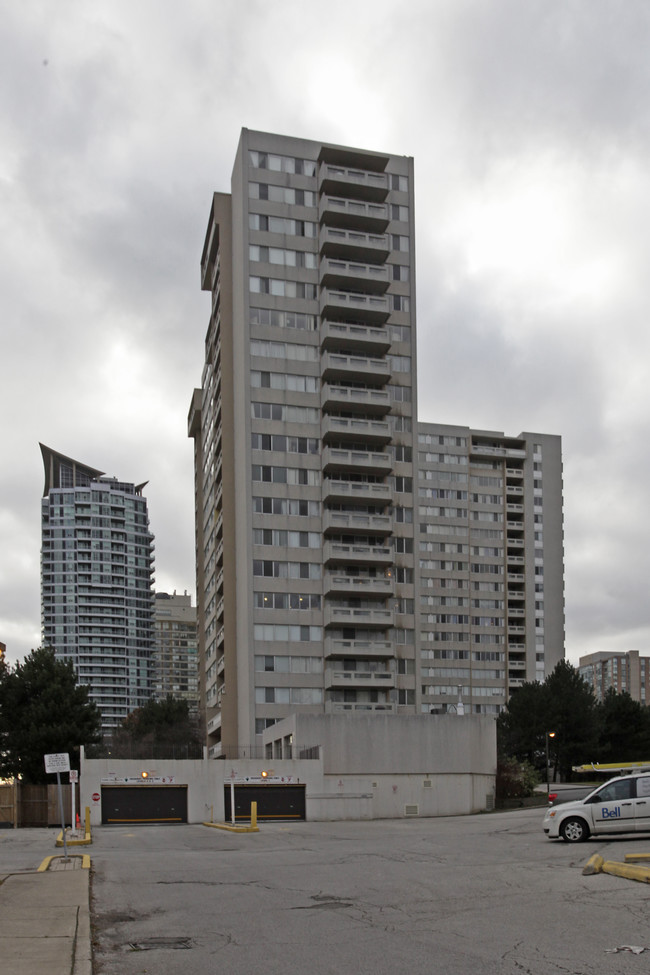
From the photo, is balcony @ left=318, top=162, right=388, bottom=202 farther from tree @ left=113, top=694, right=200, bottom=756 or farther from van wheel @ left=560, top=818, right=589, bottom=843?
van wheel @ left=560, top=818, right=589, bottom=843

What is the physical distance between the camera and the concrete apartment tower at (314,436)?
72.8 m

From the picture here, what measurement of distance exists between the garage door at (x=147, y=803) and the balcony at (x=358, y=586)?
23816 mm

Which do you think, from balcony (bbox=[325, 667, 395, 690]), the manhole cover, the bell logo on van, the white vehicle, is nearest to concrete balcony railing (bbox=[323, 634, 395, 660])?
balcony (bbox=[325, 667, 395, 690])

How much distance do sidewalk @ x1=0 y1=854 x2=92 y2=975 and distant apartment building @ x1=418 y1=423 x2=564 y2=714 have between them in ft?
359

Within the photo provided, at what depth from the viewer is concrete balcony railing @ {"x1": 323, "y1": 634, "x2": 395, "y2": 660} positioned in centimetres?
7244

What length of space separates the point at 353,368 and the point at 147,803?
36.6m

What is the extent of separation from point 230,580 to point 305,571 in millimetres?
7218

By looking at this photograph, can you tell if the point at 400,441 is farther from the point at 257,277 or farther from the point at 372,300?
the point at 257,277

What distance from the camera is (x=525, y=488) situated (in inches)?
5320

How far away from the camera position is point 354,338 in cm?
7656

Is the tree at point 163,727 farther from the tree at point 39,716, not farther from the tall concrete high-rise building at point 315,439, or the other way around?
the tree at point 39,716

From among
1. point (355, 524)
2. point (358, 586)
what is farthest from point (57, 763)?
point (355, 524)

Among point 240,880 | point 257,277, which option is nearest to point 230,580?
point 257,277

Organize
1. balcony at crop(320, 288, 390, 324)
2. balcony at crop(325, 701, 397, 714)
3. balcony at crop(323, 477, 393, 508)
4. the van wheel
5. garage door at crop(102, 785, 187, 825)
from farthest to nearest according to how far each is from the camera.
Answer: balcony at crop(320, 288, 390, 324)
balcony at crop(323, 477, 393, 508)
balcony at crop(325, 701, 397, 714)
garage door at crop(102, 785, 187, 825)
the van wheel
